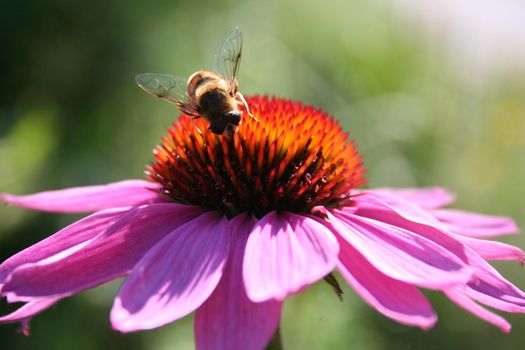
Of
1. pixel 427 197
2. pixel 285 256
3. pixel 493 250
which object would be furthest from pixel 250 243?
pixel 427 197

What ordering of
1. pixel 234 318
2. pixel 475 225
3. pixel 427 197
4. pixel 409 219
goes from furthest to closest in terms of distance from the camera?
pixel 427 197, pixel 475 225, pixel 409 219, pixel 234 318

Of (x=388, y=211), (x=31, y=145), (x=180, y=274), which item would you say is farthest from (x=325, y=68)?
(x=180, y=274)

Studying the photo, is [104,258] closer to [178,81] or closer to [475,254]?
→ [178,81]

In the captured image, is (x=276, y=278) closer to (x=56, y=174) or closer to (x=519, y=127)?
(x=56, y=174)

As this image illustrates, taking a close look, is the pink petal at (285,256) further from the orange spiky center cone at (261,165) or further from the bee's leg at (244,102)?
the bee's leg at (244,102)

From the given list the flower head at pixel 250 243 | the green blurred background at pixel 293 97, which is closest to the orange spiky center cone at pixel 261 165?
the flower head at pixel 250 243

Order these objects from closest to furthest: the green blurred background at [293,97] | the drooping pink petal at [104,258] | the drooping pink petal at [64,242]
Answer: the drooping pink petal at [104,258], the drooping pink petal at [64,242], the green blurred background at [293,97]
